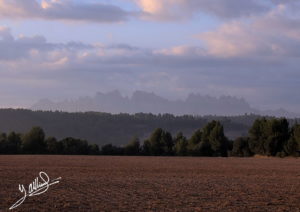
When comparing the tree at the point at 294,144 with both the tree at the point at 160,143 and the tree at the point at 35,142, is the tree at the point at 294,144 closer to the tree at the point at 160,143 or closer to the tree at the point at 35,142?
the tree at the point at 160,143

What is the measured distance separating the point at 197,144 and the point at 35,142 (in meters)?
36.4

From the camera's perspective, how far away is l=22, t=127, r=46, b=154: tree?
124m

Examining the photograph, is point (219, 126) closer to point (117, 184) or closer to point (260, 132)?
point (260, 132)

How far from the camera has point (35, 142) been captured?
12438 centimetres

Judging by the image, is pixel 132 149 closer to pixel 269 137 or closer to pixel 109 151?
pixel 109 151

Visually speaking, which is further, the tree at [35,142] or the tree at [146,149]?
the tree at [146,149]

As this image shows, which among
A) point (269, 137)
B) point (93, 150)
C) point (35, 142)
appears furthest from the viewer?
point (93, 150)

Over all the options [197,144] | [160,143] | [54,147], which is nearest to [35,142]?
[54,147]

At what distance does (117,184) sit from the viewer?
38844 millimetres

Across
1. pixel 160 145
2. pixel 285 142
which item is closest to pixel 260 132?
pixel 285 142

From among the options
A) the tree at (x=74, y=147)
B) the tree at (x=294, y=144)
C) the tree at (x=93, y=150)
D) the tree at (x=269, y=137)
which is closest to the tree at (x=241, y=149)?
the tree at (x=269, y=137)

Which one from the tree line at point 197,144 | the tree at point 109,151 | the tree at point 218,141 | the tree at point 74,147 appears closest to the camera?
the tree line at point 197,144

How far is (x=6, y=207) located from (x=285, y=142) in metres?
98.6

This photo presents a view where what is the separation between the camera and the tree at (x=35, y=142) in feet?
406
